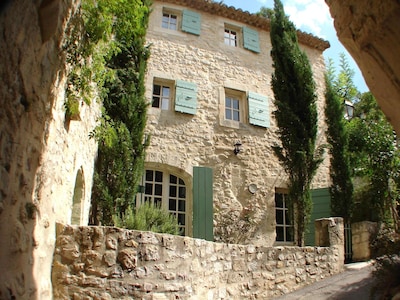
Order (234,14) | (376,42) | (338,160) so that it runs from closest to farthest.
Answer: (376,42) < (338,160) < (234,14)

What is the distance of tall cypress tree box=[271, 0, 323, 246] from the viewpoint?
763 cm

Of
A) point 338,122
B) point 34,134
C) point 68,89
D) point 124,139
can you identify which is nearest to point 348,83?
point 338,122

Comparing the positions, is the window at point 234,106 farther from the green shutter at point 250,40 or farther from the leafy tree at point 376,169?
the leafy tree at point 376,169

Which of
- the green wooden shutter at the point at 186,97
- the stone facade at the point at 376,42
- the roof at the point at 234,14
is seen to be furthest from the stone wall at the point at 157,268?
the roof at the point at 234,14

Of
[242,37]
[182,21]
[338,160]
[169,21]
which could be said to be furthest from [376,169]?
[169,21]

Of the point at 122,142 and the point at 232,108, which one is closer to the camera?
the point at 122,142

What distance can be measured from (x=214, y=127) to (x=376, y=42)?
727 cm

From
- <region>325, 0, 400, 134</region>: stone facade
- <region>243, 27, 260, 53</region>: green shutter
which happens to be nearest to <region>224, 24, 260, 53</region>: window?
<region>243, 27, 260, 53</region>: green shutter

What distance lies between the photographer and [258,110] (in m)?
10.2

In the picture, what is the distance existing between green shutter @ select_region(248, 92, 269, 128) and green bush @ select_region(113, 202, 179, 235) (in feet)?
14.5

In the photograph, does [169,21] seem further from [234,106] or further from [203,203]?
[203,203]

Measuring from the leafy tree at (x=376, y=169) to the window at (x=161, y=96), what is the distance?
5.06 m

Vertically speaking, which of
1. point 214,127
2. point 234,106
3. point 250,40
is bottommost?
point 214,127

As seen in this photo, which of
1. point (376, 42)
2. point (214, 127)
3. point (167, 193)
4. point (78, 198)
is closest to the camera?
point (376, 42)
